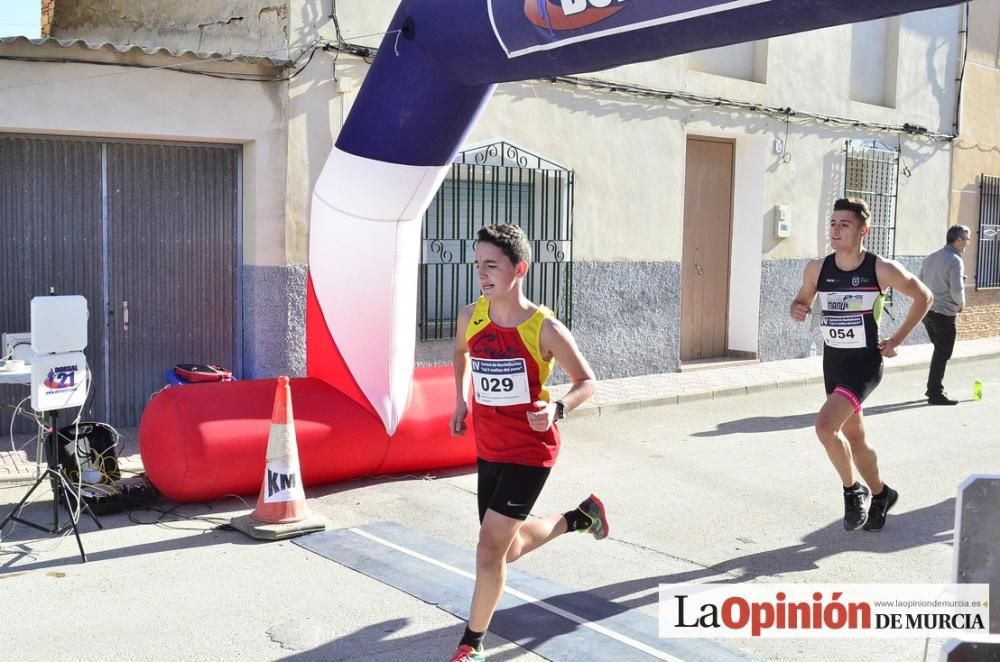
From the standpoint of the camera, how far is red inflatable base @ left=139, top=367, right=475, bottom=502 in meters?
6.74

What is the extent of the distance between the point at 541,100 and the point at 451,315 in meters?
2.52

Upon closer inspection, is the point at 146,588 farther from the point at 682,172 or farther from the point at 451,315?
the point at 682,172

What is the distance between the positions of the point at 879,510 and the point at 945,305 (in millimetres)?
5818

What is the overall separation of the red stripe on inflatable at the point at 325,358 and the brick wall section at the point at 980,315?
42.9 ft

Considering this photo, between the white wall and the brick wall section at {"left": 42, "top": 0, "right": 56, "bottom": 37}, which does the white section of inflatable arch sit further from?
the brick wall section at {"left": 42, "top": 0, "right": 56, "bottom": 37}

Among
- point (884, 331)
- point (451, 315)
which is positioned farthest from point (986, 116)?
point (451, 315)

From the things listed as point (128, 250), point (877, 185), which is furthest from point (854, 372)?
point (877, 185)

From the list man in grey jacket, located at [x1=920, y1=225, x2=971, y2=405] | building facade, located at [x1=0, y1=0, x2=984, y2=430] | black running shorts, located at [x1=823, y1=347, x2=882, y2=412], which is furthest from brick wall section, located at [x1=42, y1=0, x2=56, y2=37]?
man in grey jacket, located at [x1=920, y1=225, x2=971, y2=405]

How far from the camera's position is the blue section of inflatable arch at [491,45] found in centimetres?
473

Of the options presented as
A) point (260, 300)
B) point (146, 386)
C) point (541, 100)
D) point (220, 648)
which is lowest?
point (220, 648)

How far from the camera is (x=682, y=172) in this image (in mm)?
12883

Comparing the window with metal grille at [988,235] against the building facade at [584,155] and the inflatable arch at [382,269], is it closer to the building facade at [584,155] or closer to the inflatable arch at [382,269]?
the building facade at [584,155]

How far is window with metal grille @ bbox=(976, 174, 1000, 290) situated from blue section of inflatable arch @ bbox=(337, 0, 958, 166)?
13.3m

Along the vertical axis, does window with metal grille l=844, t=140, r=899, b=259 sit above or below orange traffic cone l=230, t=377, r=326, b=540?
above
